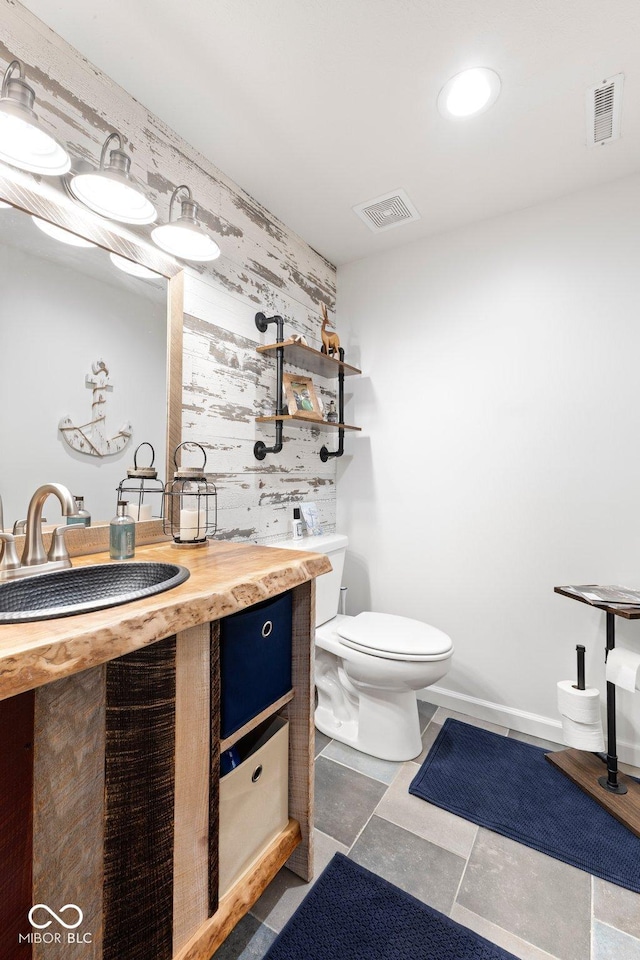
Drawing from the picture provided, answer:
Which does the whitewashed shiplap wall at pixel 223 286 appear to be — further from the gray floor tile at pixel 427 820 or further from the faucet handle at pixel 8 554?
the gray floor tile at pixel 427 820

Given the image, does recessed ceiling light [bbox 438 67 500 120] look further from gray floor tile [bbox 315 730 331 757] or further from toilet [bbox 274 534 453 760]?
gray floor tile [bbox 315 730 331 757]

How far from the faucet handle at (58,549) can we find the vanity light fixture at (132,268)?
868 mm

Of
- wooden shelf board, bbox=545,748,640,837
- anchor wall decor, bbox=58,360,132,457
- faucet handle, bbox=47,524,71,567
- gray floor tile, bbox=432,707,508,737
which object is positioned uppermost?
anchor wall decor, bbox=58,360,132,457

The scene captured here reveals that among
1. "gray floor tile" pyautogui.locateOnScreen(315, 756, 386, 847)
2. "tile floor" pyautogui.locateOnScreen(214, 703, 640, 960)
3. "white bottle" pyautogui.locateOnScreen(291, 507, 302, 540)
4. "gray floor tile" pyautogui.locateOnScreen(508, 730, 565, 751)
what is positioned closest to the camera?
"tile floor" pyautogui.locateOnScreen(214, 703, 640, 960)

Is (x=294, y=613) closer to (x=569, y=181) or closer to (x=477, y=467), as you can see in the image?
(x=477, y=467)

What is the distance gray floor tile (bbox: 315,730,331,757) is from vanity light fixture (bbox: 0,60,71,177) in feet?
7.28

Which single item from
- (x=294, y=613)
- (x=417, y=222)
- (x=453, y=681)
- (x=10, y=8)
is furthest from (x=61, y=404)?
(x=453, y=681)

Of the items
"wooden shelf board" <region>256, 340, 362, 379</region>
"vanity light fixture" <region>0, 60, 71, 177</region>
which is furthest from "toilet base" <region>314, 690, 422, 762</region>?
"vanity light fixture" <region>0, 60, 71, 177</region>

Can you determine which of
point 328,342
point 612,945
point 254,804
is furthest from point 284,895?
point 328,342

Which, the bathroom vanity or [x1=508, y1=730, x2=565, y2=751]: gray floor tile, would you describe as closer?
the bathroom vanity

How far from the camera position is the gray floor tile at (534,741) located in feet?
6.07

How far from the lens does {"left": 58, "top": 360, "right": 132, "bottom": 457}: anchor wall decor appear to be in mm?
1227

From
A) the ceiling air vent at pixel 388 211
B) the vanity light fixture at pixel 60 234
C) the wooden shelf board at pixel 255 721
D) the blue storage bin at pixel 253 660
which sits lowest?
the wooden shelf board at pixel 255 721

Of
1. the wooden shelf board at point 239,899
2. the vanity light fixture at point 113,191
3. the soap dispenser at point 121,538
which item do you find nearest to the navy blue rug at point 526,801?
the wooden shelf board at point 239,899
